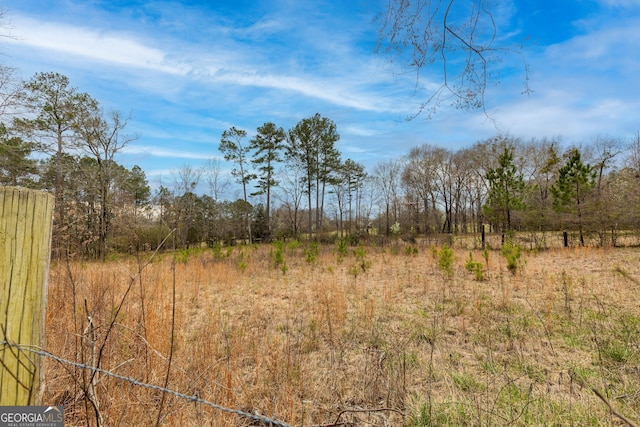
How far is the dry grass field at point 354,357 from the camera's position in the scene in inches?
82.0

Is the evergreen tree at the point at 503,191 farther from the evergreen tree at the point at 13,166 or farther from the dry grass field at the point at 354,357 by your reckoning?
the evergreen tree at the point at 13,166

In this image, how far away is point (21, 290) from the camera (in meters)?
1.08

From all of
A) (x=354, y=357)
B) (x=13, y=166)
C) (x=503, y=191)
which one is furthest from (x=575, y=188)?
(x=13, y=166)

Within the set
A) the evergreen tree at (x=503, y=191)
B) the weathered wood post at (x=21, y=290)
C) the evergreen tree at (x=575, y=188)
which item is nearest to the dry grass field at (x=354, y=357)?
the weathered wood post at (x=21, y=290)

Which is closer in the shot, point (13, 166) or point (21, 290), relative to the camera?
point (21, 290)

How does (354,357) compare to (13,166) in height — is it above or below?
below

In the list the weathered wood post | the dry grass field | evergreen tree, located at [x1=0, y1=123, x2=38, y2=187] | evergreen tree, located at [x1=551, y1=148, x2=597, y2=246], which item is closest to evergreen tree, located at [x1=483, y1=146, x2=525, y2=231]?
evergreen tree, located at [x1=551, y1=148, x2=597, y2=246]

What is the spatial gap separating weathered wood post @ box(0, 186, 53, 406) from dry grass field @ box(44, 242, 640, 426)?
0.17 metres

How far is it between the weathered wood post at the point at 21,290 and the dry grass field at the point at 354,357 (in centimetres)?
17

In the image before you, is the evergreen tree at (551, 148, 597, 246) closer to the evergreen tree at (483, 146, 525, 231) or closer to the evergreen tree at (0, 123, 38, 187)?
the evergreen tree at (483, 146, 525, 231)

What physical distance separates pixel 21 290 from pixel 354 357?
3022 millimetres

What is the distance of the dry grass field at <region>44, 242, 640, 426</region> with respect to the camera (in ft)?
6.84

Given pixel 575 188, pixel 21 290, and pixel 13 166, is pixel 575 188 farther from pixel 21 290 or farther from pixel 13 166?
pixel 13 166

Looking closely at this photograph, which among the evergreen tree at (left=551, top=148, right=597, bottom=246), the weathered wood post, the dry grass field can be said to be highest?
the evergreen tree at (left=551, top=148, right=597, bottom=246)
